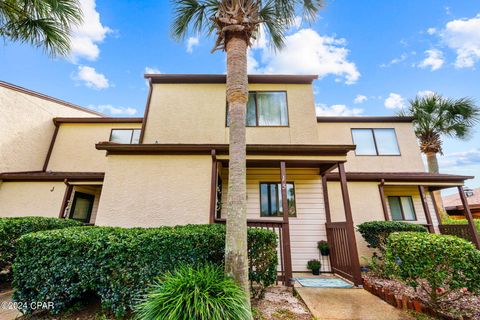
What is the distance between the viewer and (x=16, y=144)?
9.32 metres

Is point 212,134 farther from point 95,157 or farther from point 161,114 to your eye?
point 95,157

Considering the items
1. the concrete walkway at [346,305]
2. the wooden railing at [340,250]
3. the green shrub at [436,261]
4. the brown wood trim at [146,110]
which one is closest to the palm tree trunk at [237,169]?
the concrete walkway at [346,305]

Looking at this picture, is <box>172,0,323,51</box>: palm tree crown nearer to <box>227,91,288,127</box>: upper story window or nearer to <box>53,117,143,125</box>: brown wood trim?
<box>227,91,288,127</box>: upper story window

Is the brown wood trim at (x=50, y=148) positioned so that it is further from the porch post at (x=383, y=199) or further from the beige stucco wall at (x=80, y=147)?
the porch post at (x=383, y=199)

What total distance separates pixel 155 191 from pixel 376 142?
11.2 m

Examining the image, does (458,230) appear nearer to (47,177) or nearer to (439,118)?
(439,118)

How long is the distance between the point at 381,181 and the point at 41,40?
1305 centimetres

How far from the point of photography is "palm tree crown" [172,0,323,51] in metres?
4.23

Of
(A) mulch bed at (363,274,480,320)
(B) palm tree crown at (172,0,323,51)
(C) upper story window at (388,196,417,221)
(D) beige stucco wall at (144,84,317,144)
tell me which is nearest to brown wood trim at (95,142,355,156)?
(D) beige stucco wall at (144,84,317,144)

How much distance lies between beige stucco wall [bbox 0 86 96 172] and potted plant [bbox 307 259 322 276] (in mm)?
13592

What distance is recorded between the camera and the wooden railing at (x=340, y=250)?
5.52m

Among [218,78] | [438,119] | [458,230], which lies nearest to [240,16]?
[218,78]

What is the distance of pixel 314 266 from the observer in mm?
6500

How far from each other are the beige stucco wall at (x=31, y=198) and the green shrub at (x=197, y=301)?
8.48 metres
